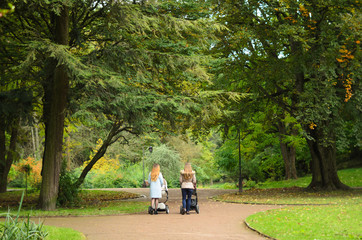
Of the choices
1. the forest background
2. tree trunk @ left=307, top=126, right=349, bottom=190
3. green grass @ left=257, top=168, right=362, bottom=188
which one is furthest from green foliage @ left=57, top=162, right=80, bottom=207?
green grass @ left=257, top=168, right=362, bottom=188

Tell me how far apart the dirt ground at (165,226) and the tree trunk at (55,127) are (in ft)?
8.67

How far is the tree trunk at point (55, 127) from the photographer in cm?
1550

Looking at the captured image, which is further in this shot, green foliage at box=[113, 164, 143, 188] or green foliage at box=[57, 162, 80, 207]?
green foliage at box=[113, 164, 143, 188]

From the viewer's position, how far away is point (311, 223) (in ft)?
34.3

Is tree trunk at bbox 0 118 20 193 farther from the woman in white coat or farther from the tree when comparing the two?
the tree

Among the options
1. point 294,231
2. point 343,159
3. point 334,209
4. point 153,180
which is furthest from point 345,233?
point 343,159

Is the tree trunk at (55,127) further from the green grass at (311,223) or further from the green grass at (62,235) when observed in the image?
the green grass at (311,223)

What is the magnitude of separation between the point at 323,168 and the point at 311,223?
11.9 meters

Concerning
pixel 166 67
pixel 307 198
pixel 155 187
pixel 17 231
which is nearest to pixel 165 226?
pixel 155 187

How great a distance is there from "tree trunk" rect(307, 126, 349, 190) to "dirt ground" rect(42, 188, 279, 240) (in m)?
8.17

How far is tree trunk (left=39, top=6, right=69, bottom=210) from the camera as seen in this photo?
1550 centimetres

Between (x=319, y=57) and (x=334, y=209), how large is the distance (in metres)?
7.39

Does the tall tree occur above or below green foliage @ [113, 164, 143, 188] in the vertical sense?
above

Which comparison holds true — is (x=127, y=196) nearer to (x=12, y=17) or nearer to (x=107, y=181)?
(x=12, y=17)
